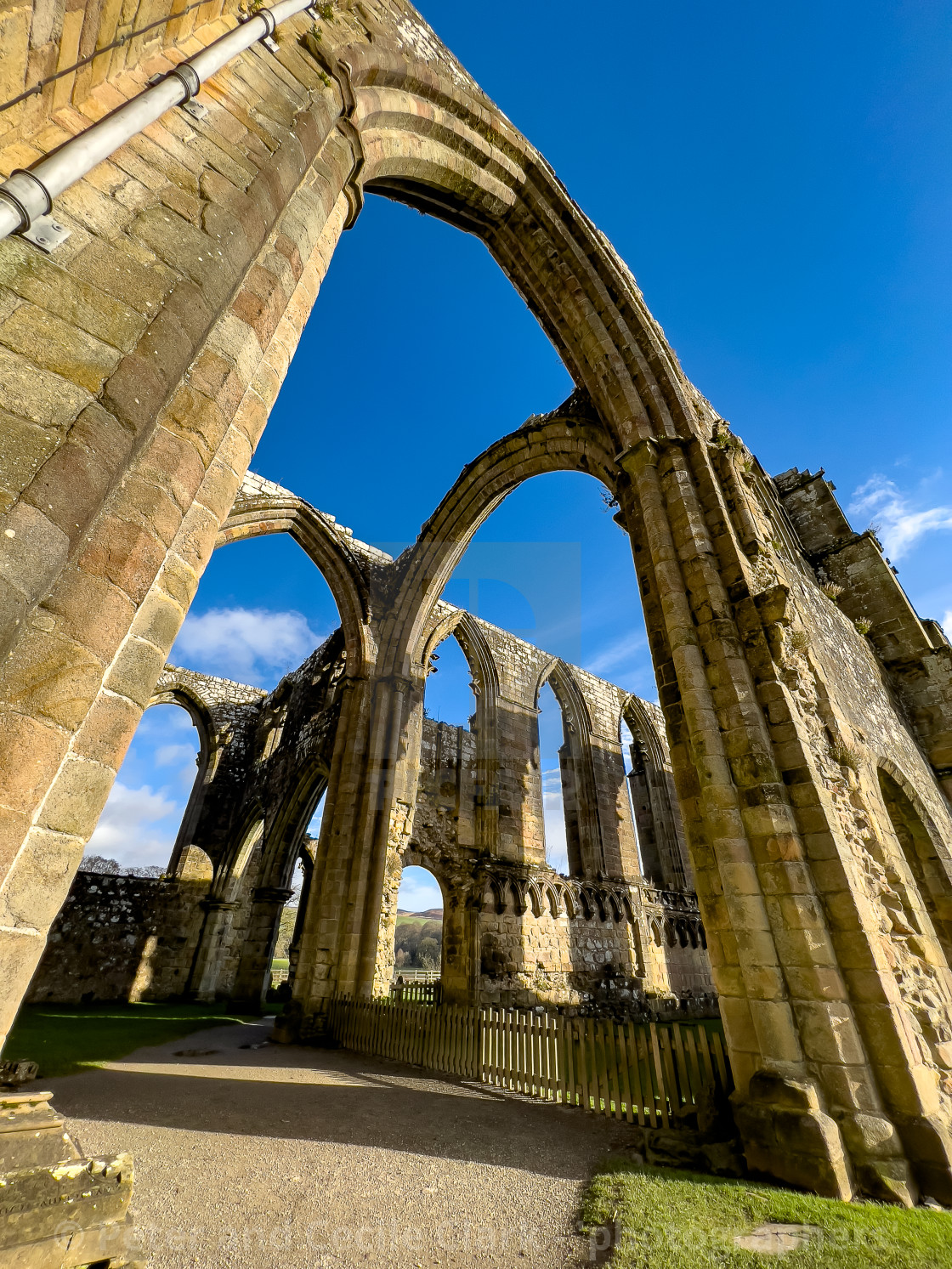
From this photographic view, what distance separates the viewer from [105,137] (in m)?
2.06

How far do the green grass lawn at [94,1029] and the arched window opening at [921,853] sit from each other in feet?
31.2

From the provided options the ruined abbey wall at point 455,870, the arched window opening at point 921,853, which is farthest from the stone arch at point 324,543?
the arched window opening at point 921,853

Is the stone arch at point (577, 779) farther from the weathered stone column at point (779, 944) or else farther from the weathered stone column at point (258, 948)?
the weathered stone column at point (779, 944)

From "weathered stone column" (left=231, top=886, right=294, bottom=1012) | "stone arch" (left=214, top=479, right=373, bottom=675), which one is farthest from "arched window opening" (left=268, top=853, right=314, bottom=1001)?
"stone arch" (left=214, top=479, right=373, bottom=675)

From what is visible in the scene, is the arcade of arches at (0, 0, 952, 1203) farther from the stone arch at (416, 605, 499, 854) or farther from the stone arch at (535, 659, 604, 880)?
the stone arch at (535, 659, 604, 880)

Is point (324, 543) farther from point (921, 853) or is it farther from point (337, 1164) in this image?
point (921, 853)

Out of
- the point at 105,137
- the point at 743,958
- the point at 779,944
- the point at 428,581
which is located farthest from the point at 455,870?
the point at 105,137

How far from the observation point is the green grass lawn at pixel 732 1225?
233 centimetres

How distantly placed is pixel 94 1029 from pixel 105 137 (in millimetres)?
11629

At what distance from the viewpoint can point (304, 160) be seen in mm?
3160

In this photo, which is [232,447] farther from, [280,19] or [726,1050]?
[726,1050]

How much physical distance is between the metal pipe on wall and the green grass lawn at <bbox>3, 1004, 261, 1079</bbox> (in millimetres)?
7159

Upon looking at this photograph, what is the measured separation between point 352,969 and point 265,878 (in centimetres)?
649

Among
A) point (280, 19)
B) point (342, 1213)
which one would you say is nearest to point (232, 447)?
point (280, 19)
